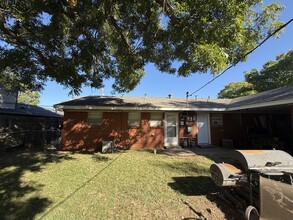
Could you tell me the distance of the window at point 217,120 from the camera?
43.7ft

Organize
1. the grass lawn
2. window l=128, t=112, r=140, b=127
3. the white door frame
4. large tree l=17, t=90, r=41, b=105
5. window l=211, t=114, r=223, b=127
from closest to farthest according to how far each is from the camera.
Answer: the grass lawn
window l=128, t=112, r=140, b=127
the white door frame
window l=211, t=114, r=223, b=127
large tree l=17, t=90, r=41, b=105

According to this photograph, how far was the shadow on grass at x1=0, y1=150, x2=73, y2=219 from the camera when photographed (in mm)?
4359

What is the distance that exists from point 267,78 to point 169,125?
2142 centimetres

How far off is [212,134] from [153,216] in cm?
1009

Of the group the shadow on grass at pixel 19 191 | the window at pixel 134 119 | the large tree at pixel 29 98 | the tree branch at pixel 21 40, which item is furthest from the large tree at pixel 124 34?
the large tree at pixel 29 98

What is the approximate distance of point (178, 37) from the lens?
5766mm

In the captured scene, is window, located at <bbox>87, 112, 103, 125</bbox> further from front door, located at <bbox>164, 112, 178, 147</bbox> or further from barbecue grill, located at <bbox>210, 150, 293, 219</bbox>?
barbecue grill, located at <bbox>210, 150, 293, 219</bbox>

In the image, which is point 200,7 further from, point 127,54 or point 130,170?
point 130,170

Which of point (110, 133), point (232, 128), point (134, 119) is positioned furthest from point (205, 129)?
point (110, 133)

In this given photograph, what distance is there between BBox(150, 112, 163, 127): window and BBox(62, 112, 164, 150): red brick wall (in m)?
0.27

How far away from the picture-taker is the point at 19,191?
17.6 ft

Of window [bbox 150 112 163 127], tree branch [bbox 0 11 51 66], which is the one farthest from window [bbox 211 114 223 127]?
tree branch [bbox 0 11 51 66]

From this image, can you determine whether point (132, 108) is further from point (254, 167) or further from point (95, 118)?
point (254, 167)

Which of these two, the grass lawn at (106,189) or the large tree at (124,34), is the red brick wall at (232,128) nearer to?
the grass lawn at (106,189)
